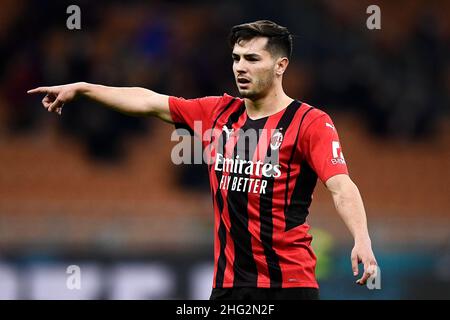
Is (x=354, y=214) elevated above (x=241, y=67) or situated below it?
below

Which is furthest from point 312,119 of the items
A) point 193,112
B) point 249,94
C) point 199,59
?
point 199,59

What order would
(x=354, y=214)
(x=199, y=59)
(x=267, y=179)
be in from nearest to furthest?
1. (x=354, y=214)
2. (x=267, y=179)
3. (x=199, y=59)

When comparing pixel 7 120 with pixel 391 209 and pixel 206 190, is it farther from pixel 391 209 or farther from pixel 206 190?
pixel 391 209

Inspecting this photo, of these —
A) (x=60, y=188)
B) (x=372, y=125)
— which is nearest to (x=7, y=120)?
(x=60, y=188)

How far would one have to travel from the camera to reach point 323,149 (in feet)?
16.1

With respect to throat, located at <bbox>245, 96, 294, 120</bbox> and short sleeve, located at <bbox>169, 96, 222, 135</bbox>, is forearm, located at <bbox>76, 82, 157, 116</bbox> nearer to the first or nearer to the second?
short sleeve, located at <bbox>169, 96, 222, 135</bbox>

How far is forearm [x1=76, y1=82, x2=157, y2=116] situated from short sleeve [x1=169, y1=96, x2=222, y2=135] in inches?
5.9

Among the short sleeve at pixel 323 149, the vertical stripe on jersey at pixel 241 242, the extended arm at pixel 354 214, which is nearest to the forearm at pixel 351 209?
the extended arm at pixel 354 214

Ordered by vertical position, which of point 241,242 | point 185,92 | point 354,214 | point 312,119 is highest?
point 185,92

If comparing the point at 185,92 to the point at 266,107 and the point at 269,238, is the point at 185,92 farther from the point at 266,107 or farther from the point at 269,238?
the point at 269,238

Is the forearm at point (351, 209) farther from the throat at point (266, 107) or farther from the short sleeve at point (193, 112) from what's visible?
the short sleeve at point (193, 112)

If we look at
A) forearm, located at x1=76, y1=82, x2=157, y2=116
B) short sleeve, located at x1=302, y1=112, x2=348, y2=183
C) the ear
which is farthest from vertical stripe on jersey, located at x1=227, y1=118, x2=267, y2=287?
forearm, located at x1=76, y1=82, x2=157, y2=116

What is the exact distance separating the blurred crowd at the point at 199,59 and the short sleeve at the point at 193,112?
767cm

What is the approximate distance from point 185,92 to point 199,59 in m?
0.66
